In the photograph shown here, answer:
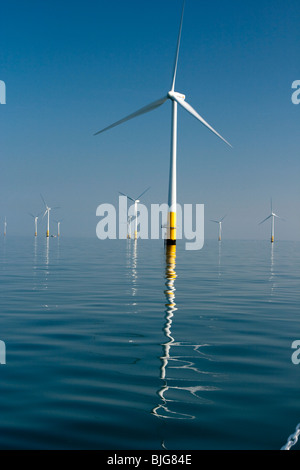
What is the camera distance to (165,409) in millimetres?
7105

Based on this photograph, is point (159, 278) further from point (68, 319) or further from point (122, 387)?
point (122, 387)

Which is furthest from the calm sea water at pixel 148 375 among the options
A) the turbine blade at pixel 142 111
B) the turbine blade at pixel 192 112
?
the turbine blade at pixel 142 111

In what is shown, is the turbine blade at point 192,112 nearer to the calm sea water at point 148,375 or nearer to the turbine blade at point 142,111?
the turbine blade at point 142,111

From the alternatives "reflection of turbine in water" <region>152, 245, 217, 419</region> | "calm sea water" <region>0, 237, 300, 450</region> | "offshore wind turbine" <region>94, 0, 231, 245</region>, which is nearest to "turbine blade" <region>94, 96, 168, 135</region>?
"offshore wind turbine" <region>94, 0, 231, 245</region>

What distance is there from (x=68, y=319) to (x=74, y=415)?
8433 millimetres

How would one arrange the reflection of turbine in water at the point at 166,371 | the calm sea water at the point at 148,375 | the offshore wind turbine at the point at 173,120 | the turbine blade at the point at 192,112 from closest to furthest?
the calm sea water at the point at 148,375 < the reflection of turbine in water at the point at 166,371 < the turbine blade at the point at 192,112 < the offshore wind turbine at the point at 173,120

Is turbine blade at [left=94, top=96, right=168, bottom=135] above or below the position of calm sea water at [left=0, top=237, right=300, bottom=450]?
above

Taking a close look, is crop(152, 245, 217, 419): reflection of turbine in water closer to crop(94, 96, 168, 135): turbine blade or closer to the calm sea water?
the calm sea water

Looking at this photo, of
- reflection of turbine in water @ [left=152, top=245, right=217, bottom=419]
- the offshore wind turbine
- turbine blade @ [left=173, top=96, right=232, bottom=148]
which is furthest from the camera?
the offshore wind turbine

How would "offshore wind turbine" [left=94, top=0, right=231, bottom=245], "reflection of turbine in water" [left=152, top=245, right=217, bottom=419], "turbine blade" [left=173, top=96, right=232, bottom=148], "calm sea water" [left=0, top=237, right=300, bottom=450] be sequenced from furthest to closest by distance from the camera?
"offshore wind turbine" [left=94, top=0, right=231, bottom=245], "turbine blade" [left=173, top=96, right=232, bottom=148], "reflection of turbine in water" [left=152, top=245, right=217, bottom=419], "calm sea water" [left=0, top=237, right=300, bottom=450]


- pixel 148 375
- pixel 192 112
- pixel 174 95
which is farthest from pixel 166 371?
pixel 174 95

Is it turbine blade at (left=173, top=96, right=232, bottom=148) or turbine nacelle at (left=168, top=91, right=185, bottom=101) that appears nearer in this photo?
turbine blade at (left=173, top=96, right=232, bottom=148)

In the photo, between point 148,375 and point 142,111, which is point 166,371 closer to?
point 148,375
